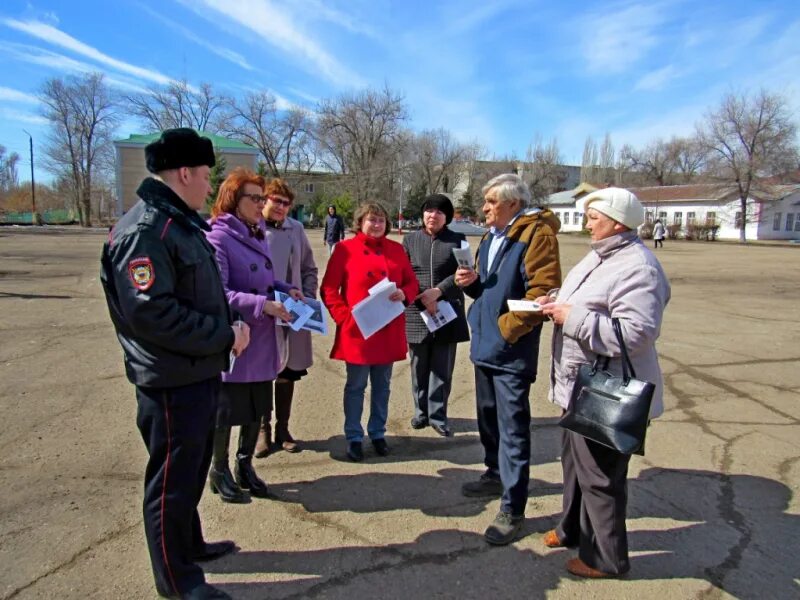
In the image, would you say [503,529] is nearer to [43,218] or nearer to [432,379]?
[432,379]

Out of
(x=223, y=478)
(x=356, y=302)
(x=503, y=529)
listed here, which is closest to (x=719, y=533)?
(x=503, y=529)

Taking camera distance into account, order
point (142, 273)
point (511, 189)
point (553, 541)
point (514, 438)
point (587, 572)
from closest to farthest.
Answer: point (142, 273)
point (587, 572)
point (553, 541)
point (514, 438)
point (511, 189)

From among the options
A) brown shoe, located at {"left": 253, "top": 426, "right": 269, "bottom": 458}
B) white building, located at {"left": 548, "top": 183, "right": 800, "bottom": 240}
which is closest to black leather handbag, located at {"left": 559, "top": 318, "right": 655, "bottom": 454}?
brown shoe, located at {"left": 253, "top": 426, "right": 269, "bottom": 458}

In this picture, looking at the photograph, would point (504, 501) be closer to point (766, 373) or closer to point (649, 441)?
point (649, 441)

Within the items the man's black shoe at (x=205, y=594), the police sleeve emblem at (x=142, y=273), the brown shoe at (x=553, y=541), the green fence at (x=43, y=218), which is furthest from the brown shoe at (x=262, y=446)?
the green fence at (x=43, y=218)

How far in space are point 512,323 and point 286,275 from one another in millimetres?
1906

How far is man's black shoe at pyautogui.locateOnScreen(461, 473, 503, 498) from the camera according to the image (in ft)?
11.3

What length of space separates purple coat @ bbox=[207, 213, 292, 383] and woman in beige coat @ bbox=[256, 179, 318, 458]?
0.58 metres

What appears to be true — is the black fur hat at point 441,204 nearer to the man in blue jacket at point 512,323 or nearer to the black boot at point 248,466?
the man in blue jacket at point 512,323

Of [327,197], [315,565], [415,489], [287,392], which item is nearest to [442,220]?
[287,392]

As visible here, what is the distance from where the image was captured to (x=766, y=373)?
6.21m

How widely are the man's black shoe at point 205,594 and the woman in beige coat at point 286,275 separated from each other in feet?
4.98

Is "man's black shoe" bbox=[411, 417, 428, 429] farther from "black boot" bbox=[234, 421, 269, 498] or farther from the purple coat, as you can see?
the purple coat

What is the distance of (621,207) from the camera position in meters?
2.46
